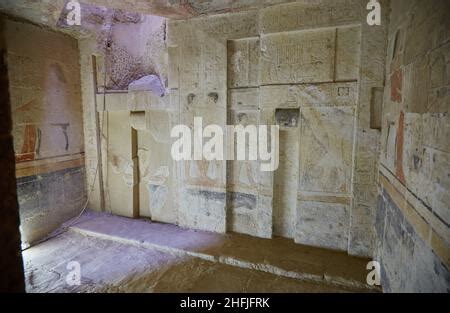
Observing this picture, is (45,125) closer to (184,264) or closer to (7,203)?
(184,264)

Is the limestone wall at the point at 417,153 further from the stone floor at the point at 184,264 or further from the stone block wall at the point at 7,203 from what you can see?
the stone block wall at the point at 7,203

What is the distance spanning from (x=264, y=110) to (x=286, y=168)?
0.87 meters

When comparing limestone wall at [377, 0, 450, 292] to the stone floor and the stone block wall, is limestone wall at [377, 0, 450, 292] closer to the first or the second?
the stone floor

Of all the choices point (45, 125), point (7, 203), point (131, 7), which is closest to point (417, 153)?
point (7, 203)

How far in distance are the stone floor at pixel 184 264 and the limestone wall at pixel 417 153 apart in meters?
0.69

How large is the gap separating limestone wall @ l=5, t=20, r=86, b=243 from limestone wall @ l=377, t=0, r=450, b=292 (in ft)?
15.1

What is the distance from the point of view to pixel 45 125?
396cm

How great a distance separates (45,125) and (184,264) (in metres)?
3.04

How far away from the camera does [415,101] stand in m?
1.81

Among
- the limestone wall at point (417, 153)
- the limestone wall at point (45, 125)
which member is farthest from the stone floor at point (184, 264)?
the limestone wall at point (417, 153)

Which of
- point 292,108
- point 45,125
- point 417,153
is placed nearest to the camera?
point 417,153

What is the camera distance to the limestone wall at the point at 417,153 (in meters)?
1.36
